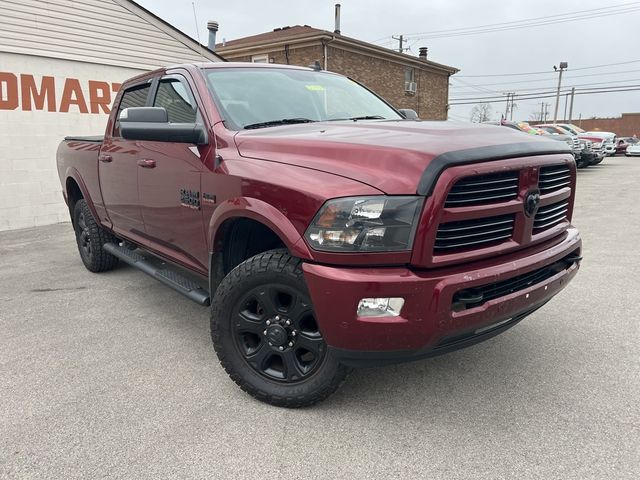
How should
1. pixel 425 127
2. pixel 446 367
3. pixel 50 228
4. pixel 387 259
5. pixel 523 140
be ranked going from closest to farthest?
1. pixel 387 259
2. pixel 523 140
3. pixel 425 127
4. pixel 446 367
5. pixel 50 228

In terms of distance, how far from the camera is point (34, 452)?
95.1 inches

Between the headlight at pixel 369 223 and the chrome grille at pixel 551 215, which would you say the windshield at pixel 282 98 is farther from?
the chrome grille at pixel 551 215

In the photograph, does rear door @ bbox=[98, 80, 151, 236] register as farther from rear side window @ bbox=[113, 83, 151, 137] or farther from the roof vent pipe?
the roof vent pipe

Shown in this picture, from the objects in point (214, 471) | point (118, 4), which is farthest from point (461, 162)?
point (118, 4)

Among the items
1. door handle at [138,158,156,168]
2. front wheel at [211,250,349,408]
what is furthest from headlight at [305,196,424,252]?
door handle at [138,158,156,168]

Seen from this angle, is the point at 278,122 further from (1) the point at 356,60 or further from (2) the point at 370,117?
(1) the point at 356,60

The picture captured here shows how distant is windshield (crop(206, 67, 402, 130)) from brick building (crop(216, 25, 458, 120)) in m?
16.6

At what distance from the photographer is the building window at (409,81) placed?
84.6ft

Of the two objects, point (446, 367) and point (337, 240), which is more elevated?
point (337, 240)

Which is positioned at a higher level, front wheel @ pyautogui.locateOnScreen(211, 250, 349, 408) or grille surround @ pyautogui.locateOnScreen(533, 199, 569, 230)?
grille surround @ pyautogui.locateOnScreen(533, 199, 569, 230)

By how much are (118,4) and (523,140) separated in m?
10.1

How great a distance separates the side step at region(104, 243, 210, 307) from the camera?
3288 millimetres

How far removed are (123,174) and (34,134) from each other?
6004 millimetres

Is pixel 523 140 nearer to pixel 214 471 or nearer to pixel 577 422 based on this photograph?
pixel 577 422
